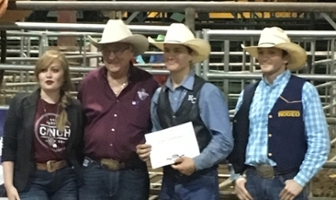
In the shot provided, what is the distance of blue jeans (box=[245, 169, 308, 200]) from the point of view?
10.5 feet

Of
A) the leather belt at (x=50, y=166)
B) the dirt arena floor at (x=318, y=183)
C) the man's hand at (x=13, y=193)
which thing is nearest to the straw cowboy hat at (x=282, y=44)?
the leather belt at (x=50, y=166)

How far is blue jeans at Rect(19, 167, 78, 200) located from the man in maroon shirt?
0.08 metres

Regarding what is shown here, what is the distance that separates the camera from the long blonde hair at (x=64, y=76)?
11.1ft

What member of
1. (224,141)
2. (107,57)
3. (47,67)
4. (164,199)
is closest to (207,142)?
(224,141)

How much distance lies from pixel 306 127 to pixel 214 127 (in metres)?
0.44

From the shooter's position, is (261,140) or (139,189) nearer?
(261,140)

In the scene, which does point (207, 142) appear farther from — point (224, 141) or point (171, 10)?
point (171, 10)

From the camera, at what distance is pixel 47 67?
3.39 metres

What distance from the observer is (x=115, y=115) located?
133 inches

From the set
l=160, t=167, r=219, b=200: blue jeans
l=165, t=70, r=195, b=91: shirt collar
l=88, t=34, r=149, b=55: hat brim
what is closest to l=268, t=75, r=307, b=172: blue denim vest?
l=160, t=167, r=219, b=200: blue jeans

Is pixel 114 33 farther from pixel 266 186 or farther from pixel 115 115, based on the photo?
pixel 266 186

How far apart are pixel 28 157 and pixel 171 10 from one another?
3.85 feet

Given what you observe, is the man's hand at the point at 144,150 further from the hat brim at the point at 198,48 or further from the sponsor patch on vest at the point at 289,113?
the sponsor patch on vest at the point at 289,113

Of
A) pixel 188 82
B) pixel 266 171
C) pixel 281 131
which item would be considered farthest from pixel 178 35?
pixel 266 171
